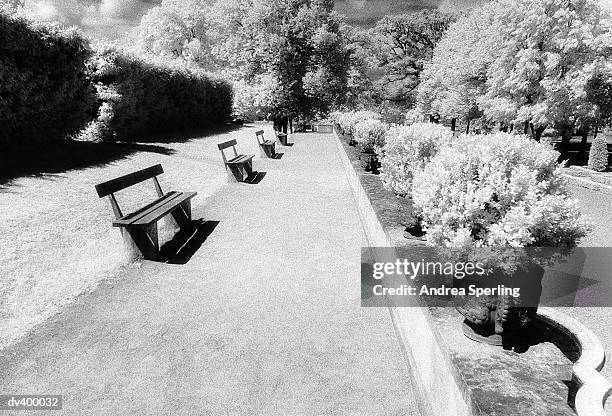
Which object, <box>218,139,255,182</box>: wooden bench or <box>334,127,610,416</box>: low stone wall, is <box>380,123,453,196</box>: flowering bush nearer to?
<box>334,127,610,416</box>: low stone wall

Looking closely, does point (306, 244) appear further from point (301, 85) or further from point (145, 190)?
point (301, 85)

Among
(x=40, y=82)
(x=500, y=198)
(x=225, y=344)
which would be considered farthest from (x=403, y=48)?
(x=225, y=344)

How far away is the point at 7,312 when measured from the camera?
429cm

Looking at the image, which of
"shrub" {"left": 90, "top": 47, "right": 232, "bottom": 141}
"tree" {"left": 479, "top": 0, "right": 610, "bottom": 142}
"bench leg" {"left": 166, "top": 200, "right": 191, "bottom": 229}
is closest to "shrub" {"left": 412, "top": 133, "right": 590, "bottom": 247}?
"bench leg" {"left": 166, "top": 200, "right": 191, "bottom": 229}

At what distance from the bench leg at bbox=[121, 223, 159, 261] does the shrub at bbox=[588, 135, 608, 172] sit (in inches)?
783

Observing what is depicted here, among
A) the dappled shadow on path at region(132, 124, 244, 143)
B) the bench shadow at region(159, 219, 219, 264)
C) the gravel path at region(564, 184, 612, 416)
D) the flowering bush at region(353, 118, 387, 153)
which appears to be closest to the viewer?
the gravel path at region(564, 184, 612, 416)

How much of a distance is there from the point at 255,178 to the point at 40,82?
6.66 meters

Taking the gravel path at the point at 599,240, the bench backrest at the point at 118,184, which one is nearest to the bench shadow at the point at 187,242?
the bench backrest at the point at 118,184

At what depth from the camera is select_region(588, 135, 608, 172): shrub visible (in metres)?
17.8

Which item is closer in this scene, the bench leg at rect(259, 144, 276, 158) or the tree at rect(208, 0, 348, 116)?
the bench leg at rect(259, 144, 276, 158)

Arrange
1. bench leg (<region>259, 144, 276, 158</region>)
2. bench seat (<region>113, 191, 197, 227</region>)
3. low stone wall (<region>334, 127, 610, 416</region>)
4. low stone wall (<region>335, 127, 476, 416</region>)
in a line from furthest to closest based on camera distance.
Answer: bench leg (<region>259, 144, 276, 158</region>) → bench seat (<region>113, 191, 197, 227</region>) → low stone wall (<region>335, 127, 476, 416</region>) → low stone wall (<region>334, 127, 610, 416</region>)

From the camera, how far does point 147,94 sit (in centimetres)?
1853

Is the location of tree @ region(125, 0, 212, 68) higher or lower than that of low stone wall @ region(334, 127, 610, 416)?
higher

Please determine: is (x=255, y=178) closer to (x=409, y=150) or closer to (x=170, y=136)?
(x=409, y=150)
